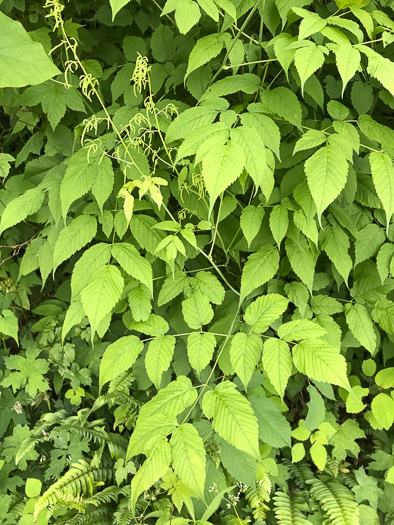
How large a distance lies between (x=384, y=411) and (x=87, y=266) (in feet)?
4.64

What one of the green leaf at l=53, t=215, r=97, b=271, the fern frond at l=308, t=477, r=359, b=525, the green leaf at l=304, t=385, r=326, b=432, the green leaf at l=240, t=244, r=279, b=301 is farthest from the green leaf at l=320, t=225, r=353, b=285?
the fern frond at l=308, t=477, r=359, b=525

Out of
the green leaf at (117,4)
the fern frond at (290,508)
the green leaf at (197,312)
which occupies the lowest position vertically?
the fern frond at (290,508)

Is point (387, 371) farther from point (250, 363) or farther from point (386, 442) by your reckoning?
point (250, 363)

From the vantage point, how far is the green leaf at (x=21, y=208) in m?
1.52

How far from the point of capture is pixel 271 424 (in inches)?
62.9

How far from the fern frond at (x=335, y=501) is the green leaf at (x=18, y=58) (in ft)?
6.45

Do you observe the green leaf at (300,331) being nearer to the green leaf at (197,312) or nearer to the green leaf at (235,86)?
the green leaf at (197,312)

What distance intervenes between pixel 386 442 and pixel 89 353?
1502 millimetres

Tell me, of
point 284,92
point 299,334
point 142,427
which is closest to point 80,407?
point 142,427

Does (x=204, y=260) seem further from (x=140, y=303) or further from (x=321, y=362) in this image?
(x=321, y=362)

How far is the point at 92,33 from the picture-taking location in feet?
6.77

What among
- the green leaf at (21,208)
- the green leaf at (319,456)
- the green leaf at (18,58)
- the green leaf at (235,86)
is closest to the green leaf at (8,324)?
the green leaf at (21,208)

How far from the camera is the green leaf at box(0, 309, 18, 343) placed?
1.86 metres

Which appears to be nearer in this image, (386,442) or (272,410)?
(272,410)
